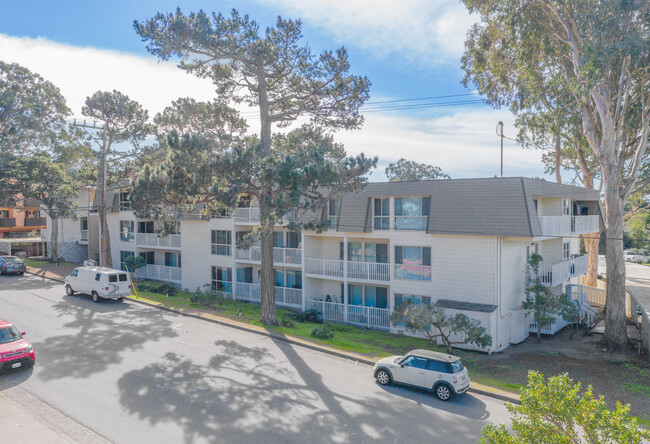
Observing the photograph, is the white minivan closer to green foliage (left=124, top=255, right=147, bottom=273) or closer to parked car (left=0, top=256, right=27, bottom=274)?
green foliage (left=124, top=255, right=147, bottom=273)

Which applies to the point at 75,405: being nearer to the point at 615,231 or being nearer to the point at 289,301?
the point at 289,301

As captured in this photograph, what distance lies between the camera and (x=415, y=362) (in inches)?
529

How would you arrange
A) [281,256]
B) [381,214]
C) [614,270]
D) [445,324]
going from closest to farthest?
[445,324] < [614,270] < [381,214] < [281,256]

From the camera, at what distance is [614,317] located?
20984 millimetres

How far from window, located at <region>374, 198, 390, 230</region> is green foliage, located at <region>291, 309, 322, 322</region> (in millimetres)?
6342

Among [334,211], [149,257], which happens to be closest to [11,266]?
[149,257]

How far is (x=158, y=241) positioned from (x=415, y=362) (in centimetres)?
2746

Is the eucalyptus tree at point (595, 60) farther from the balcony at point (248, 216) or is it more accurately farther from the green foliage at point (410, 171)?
the green foliage at point (410, 171)

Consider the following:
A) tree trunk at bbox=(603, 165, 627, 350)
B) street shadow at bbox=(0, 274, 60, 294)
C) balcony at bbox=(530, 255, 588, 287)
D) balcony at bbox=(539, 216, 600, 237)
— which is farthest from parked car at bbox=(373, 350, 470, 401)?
street shadow at bbox=(0, 274, 60, 294)

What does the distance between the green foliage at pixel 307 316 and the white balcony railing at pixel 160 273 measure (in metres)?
13.2

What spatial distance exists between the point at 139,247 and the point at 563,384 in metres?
36.7

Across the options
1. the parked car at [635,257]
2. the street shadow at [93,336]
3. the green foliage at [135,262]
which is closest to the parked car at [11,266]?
the green foliage at [135,262]

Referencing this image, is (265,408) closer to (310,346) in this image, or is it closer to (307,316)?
(310,346)

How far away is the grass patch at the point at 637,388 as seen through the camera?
15.3 meters
